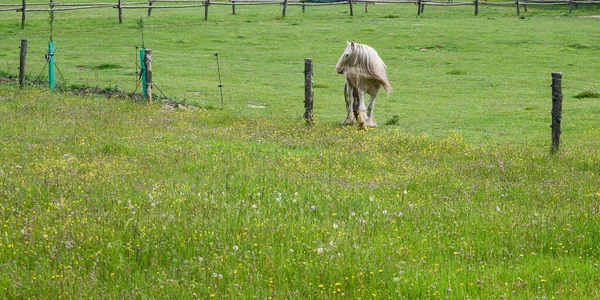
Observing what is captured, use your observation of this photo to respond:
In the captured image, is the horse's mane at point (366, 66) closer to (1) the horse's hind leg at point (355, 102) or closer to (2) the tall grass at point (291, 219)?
(1) the horse's hind leg at point (355, 102)

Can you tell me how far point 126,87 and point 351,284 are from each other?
18.3 metres

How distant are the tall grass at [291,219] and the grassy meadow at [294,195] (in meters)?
0.03

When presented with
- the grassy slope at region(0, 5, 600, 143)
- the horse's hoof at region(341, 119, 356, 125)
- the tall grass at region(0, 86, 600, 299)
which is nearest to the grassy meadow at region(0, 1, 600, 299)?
the tall grass at region(0, 86, 600, 299)

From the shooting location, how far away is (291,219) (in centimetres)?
857

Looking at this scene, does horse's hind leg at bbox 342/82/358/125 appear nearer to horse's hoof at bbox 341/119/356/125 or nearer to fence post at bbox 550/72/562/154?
horse's hoof at bbox 341/119/356/125

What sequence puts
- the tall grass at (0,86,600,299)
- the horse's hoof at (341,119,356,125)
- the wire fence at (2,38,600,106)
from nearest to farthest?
the tall grass at (0,86,600,299) < the horse's hoof at (341,119,356,125) < the wire fence at (2,38,600,106)

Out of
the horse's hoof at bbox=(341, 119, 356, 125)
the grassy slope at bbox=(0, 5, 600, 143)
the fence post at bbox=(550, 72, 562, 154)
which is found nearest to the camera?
the fence post at bbox=(550, 72, 562, 154)

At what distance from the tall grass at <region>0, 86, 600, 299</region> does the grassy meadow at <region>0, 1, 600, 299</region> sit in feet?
0.09

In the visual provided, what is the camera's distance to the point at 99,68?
95.8 ft

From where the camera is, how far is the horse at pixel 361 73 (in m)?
17.4

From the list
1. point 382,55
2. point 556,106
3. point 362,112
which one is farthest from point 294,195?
point 382,55

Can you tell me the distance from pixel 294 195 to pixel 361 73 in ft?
26.8

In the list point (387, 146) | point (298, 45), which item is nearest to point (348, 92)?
point (387, 146)

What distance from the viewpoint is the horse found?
17.4 metres
